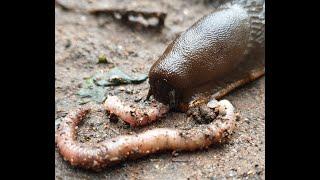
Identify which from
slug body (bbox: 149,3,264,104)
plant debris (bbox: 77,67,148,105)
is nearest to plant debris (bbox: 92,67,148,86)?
plant debris (bbox: 77,67,148,105)

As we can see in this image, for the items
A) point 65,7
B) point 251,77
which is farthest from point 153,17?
point 251,77

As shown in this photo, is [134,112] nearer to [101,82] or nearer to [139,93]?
[139,93]

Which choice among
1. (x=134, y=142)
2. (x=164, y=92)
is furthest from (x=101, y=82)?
(x=134, y=142)

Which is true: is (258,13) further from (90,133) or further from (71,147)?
(71,147)

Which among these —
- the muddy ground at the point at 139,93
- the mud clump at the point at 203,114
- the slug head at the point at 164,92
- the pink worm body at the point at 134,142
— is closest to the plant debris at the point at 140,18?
the muddy ground at the point at 139,93

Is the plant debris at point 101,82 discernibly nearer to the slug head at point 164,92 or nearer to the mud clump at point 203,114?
the slug head at point 164,92

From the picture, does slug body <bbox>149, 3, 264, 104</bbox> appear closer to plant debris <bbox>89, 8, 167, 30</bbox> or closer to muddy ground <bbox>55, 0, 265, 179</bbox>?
muddy ground <bbox>55, 0, 265, 179</bbox>
